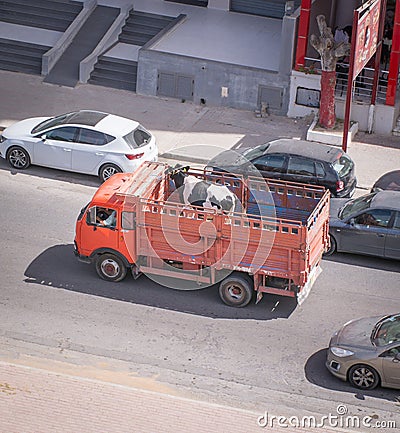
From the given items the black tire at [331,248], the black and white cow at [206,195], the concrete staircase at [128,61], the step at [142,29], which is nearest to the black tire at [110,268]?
the black and white cow at [206,195]

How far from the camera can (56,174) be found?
930 inches

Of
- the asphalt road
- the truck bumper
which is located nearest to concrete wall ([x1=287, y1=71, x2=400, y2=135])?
the asphalt road

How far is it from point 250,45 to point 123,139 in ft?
26.5

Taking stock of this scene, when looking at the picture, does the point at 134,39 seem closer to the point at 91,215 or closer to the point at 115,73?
the point at 115,73

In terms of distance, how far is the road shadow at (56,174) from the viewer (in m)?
23.4

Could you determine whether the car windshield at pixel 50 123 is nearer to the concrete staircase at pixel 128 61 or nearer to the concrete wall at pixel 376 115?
the concrete staircase at pixel 128 61

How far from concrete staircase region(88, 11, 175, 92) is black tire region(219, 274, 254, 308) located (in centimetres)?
1258

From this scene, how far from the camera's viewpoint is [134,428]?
14289mm

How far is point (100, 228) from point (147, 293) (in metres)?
1.52

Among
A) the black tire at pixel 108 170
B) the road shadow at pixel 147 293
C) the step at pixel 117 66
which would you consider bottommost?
the road shadow at pixel 147 293

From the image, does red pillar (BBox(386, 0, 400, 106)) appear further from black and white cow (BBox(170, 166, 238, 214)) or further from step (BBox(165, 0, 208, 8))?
black and white cow (BBox(170, 166, 238, 214))

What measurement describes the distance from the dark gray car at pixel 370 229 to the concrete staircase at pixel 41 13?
49.3ft

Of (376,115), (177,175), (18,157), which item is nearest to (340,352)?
(177,175)

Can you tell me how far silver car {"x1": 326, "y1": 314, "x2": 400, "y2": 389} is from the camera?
1550 cm
